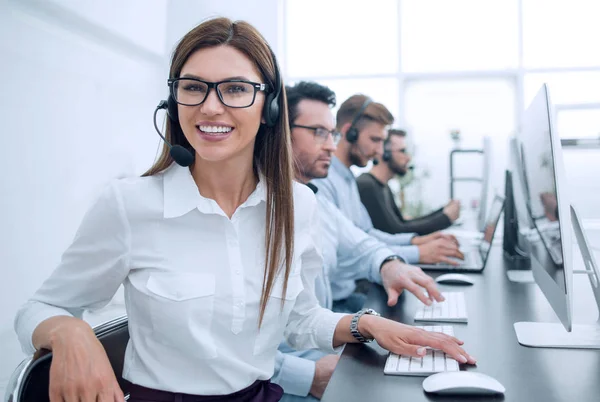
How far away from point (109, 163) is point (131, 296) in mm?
2655

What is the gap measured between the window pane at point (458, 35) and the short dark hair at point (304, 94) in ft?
13.3

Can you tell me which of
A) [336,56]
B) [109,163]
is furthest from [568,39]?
[109,163]

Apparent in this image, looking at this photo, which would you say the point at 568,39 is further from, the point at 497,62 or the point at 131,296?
the point at 131,296

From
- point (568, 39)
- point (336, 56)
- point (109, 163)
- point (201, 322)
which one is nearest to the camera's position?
point (201, 322)

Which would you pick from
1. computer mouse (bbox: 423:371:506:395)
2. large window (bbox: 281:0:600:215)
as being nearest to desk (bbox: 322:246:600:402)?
computer mouse (bbox: 423:371:506:395)

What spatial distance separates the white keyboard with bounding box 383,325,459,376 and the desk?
0.05 ft

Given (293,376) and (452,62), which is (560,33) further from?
(293,376)

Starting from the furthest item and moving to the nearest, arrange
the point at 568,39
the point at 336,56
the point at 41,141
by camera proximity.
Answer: the point at 336,56 → the point at 568,39 → the point at 41,141

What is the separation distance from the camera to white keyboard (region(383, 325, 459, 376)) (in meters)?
1.04

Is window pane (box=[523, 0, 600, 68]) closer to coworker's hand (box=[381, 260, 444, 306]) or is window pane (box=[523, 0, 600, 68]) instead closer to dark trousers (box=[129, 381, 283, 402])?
coworker's hand (box=[381, 260, 444, 306])

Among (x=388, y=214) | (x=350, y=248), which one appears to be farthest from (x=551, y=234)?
(x=388, y=214)

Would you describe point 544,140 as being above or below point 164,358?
above

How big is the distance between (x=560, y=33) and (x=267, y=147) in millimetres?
5263

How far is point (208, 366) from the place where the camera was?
3.71 feet
